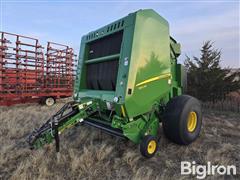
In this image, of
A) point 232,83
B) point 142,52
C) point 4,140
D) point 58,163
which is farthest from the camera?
point 232,83

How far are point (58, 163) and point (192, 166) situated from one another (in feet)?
6.62

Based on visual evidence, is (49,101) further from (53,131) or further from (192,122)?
(192,122)

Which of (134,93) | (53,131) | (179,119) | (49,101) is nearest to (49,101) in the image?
(49,101)

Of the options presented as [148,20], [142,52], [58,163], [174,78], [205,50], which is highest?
[205,50]

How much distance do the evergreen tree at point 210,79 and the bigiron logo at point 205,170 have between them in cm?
761

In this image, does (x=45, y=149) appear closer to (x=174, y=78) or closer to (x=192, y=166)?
(x=192, y=166)

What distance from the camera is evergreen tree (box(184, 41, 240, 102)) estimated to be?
973cm

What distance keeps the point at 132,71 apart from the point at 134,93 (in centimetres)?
34

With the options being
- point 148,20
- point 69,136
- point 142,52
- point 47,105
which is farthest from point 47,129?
point 47,105

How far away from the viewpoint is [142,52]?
296 cm

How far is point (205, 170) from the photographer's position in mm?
2707

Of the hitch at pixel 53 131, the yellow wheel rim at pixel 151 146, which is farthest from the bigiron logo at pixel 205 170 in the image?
the hitch at pixel 53 131

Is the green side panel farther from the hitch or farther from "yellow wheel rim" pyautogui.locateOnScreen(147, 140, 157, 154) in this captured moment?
the hitch

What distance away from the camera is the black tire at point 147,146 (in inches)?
111
